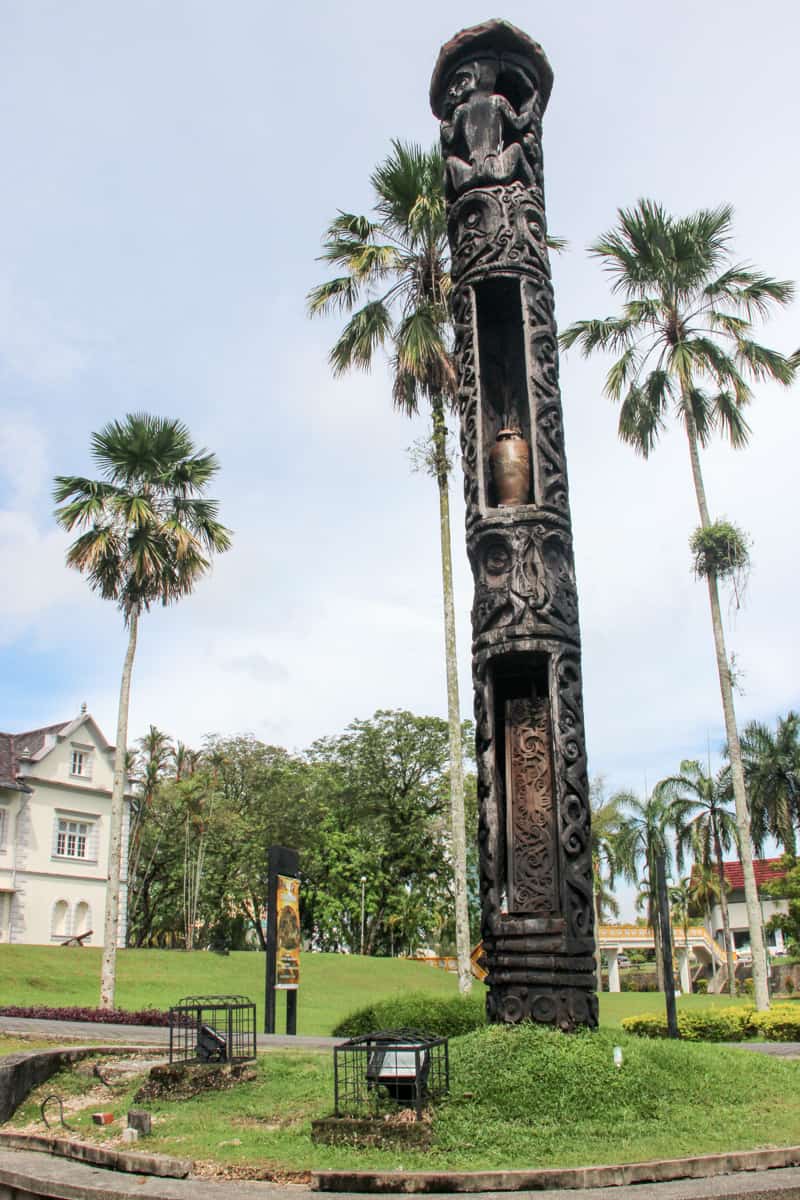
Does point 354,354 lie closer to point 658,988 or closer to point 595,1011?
point 595,1011

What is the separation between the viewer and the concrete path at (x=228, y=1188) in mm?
5664

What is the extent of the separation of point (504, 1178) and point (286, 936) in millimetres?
12080

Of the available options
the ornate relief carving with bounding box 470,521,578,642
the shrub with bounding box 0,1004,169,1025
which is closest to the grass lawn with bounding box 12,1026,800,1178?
the ornate relief carving with bounding box 470,521,578,642

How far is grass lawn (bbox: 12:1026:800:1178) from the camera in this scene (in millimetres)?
6727

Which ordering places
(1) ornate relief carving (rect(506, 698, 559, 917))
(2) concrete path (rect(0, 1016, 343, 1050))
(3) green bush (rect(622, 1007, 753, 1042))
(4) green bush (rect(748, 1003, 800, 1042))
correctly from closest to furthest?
(1) ornate relief carving (rect(506, 698, 559, 917)) < (2) concrete path (rect(0, 1016, 343, 1050)) < (4) green bush (rect(748, 1003, 800, 1042)) < (3) green bush (rect(622, 1007, 753, 1042))

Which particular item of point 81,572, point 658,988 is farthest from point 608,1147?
point 658,988

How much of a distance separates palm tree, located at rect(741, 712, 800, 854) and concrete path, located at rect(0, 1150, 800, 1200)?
38.9 metres

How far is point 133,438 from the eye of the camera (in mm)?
26562

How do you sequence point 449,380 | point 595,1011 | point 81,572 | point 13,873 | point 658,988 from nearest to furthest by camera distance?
point 595,1011 < point 449,380 < point 81,572 < point 13,873 < point 658,988

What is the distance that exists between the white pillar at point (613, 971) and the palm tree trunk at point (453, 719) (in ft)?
117

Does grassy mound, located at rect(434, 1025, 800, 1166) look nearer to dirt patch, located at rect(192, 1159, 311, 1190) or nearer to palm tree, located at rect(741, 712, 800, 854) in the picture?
dirt patch, located at rect(192, 1159, 311, 1190)

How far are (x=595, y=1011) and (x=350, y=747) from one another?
39.8m

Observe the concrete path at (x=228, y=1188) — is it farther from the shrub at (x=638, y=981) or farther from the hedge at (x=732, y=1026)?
the shrub at (x=638, y=981)

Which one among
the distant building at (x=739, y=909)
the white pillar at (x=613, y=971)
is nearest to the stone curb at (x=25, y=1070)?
the white pillar at (x=613, y=971)
